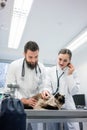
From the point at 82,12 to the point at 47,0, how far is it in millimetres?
814

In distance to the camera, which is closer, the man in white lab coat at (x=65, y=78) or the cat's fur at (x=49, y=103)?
the cat's fur at (x=49, y=103)

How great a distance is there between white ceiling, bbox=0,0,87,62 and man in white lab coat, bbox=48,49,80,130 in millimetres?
1556

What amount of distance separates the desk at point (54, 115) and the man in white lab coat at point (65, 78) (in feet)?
2.83

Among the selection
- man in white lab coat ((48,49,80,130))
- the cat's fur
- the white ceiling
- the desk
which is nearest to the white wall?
the white ceiling

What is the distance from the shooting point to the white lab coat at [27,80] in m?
2.03

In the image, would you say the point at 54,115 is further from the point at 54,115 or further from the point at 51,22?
the point at 51,22

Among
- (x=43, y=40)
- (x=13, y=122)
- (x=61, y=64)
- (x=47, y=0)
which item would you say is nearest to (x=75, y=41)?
(x=43, y=40)

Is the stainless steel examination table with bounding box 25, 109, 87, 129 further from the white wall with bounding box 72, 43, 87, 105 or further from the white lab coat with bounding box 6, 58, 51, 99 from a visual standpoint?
the white wall with bounding box 72, 43, 87, 105

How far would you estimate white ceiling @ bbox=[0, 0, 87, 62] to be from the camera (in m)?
3.55

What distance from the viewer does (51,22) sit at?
14.2 ft

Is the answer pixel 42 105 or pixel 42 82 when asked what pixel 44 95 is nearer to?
pixel 42 105

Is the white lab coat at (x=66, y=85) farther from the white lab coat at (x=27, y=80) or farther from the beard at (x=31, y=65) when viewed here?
the beard at (x=31, y=65)

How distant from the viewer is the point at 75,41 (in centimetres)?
541

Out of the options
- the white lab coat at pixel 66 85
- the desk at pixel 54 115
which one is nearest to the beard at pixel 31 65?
the white lab coat at pixel 66 85
